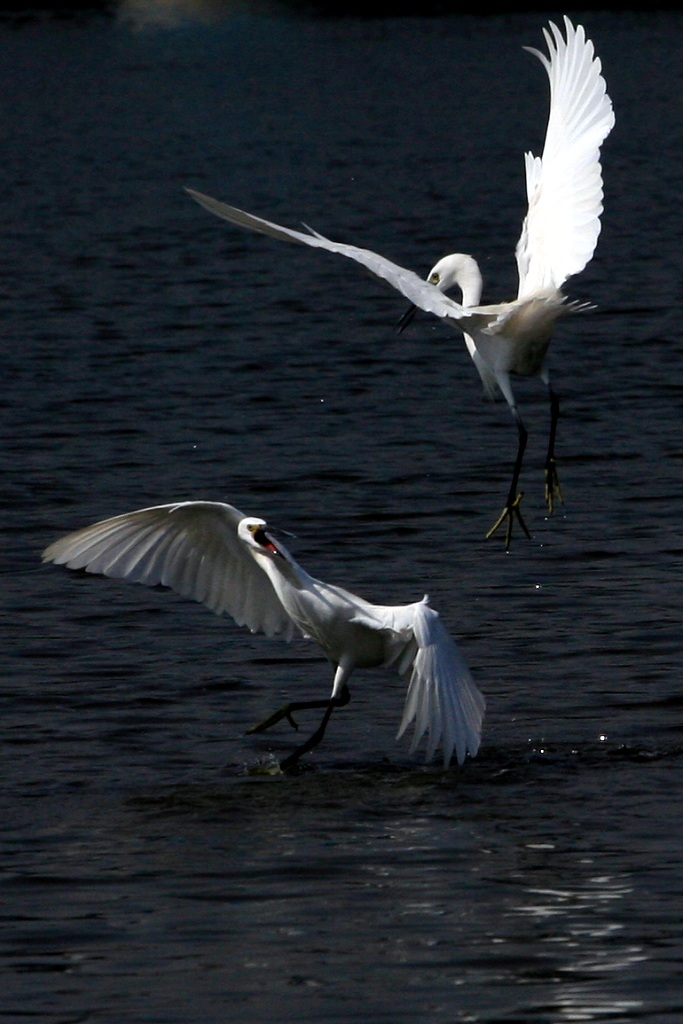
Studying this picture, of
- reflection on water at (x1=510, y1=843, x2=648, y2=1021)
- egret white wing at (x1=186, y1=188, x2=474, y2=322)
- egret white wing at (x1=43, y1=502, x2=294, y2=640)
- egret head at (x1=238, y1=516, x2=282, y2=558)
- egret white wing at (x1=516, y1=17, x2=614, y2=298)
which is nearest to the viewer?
reflection on water at (x1=510, y1=843, x2=648, y2=1021)

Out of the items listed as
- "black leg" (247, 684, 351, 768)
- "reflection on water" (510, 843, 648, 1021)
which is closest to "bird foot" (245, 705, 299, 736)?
"black leg" (247, 684, 351, 768)

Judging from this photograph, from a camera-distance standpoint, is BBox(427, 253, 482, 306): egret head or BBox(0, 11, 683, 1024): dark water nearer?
BBox(0, 11, 683, 1024): dark water

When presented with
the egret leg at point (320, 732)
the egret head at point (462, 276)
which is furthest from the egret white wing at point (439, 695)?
the egret head at point (462, 276)

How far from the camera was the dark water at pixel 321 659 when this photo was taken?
22.5 ft

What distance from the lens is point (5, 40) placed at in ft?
227

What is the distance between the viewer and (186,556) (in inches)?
374

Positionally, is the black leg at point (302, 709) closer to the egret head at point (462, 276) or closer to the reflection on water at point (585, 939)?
the reflection on water at point (585, 939)

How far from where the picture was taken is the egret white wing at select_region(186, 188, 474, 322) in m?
8.39

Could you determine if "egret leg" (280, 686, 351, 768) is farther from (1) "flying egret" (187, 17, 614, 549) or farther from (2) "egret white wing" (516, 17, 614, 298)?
(2) "egret white wing" (516, 17, 614, 298)

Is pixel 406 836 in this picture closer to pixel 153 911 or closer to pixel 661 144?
pixel 153 911

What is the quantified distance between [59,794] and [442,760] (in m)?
1.64

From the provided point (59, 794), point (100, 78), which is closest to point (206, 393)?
point (59, 794)

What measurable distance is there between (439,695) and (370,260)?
1782 mm

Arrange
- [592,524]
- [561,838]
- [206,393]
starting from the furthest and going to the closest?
1. [206,393]
2. [592,524]
3. [561,838]
